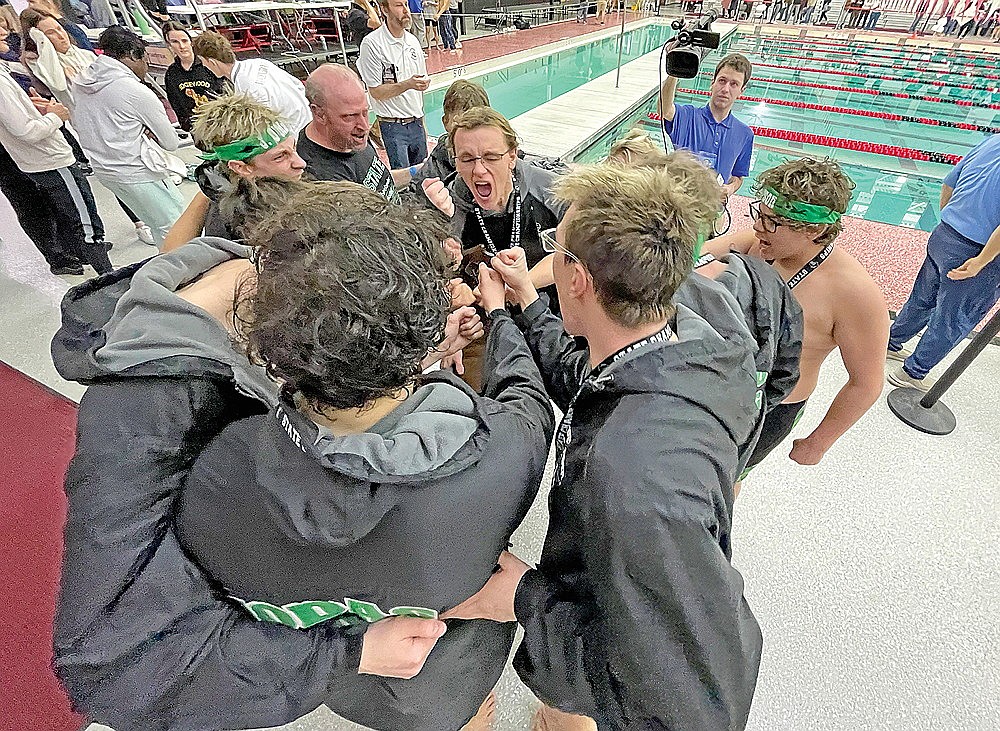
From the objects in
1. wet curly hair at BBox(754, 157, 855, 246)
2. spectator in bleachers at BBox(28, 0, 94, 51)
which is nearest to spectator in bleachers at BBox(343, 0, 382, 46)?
spectator in bleachers at BBox(28, 0, 94, 51)

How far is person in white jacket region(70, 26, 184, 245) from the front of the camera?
2.66 m

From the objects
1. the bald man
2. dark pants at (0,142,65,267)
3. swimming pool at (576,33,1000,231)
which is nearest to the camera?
the bald man

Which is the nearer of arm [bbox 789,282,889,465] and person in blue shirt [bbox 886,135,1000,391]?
arm [bbox 789,282,889,465]

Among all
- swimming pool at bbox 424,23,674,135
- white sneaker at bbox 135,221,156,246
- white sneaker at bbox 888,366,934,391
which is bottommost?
white sneaker at bbox 888,366,934,391

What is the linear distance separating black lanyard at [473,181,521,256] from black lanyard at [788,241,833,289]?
910 mm

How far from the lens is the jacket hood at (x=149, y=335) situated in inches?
27.6

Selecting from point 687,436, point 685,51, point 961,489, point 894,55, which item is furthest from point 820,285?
point 894,55

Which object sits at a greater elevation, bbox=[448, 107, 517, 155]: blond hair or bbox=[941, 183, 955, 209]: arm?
bbox=[448, 107, 517, 155]: blond hair

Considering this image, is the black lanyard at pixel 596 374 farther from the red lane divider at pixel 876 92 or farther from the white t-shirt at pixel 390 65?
the red lane divider at pixel 876 92

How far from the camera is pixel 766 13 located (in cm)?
1398

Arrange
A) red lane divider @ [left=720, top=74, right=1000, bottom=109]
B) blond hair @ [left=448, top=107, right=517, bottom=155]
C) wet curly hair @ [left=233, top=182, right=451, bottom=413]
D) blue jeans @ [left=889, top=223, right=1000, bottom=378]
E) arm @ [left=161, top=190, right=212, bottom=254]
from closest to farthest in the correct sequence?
wet curly hair @ [left=233, top=182, right=451, bottom=413], arm @ [left=161, top=190, right=212, bottom=254], blond hair @ [left=448, top=107, right=517, bottom=155], blue jeans @ [left=889, top=223, right=1000, bottom=378], red lane divider @ [left=720, top=74, right=1000, bottom=109]

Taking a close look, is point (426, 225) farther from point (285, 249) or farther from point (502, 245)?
point (502, 245)

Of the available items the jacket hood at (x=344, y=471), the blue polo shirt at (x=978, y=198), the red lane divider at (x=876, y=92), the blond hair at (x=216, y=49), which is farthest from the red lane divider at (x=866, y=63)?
the jacket hood at (x=344, y=471)

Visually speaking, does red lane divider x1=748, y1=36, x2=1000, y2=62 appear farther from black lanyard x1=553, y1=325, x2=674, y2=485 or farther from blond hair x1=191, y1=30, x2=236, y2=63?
black lanyard x1=553, y1=325, x2=674, y2=485
